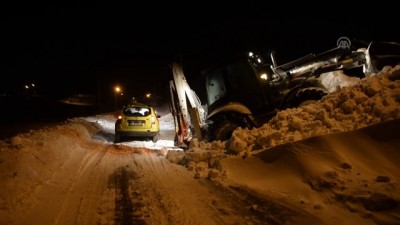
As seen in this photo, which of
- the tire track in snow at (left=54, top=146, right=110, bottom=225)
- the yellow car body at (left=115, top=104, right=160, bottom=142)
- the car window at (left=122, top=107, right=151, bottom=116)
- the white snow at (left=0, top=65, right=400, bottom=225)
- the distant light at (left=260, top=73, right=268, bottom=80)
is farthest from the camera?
the car window at (left=122, top=107, right=151, bottom=116)

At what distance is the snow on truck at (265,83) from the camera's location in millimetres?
11211

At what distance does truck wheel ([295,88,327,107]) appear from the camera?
10.9 meters

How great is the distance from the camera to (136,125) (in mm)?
15953

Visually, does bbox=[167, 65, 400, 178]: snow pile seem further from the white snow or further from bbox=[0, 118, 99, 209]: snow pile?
bbox=[0, 118, 99, 209]: snow pile

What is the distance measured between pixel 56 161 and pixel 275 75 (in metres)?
7.63

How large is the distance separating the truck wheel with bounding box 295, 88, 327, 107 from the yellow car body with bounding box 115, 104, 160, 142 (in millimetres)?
7277

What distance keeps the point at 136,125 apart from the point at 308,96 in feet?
26.5

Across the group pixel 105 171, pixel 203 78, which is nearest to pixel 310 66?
pixel 203 78

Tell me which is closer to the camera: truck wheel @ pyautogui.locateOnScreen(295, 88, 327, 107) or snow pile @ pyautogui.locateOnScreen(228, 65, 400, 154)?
snow pile @ pyautogui.locateOnScreen(228, 65, 400, 154)

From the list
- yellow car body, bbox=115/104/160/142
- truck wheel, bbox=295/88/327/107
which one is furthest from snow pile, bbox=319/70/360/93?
yellow car body, bbox=115/104/160/142

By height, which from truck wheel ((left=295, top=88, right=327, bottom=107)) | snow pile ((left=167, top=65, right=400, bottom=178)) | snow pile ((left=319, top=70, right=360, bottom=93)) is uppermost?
snow pile ((left=319, top=70, right=360, bottom=93))

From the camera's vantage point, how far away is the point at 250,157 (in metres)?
8.49

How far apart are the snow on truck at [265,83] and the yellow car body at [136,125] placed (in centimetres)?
346

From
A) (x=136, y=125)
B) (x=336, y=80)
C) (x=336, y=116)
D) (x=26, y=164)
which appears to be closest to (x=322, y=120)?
(x=336, y=116)
